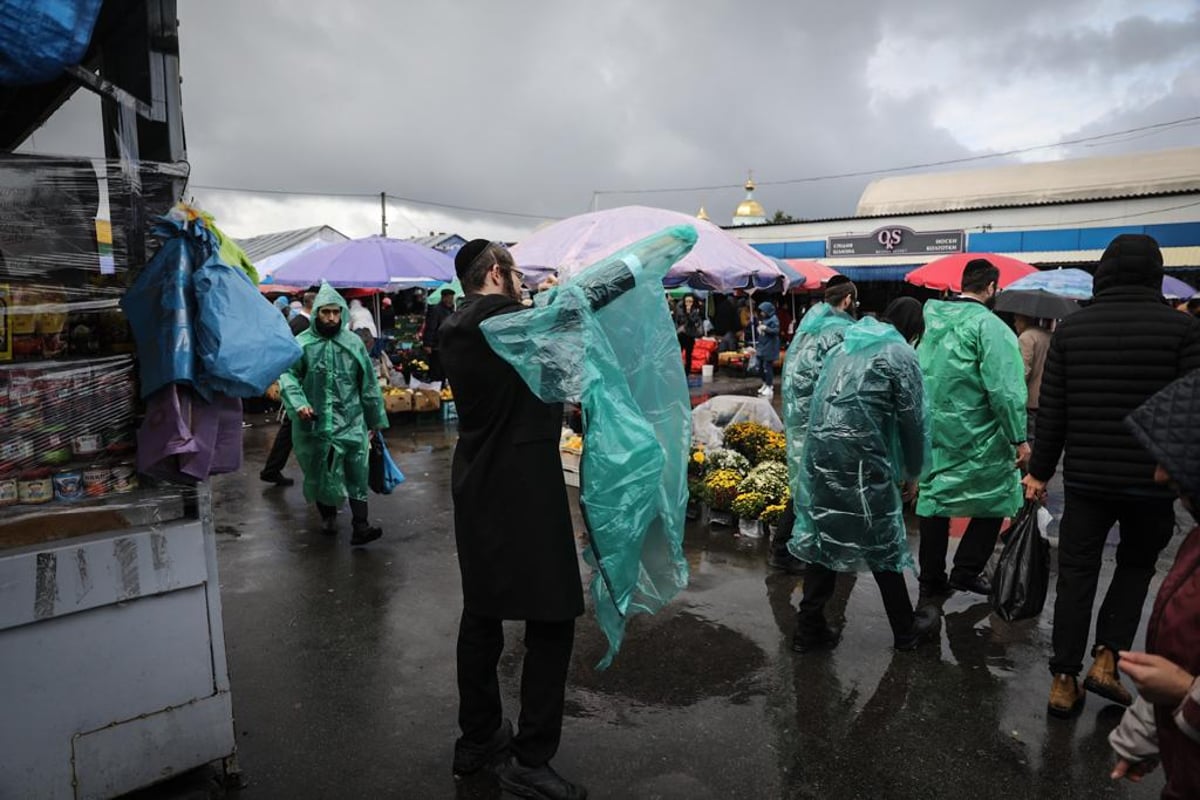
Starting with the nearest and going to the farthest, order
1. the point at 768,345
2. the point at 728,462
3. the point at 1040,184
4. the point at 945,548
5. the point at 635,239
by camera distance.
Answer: the point at 945,548
the point at 728,462
the point at 635,239
the point at 768,345
the point at 1040,184

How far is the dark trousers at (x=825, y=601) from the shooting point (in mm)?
3803

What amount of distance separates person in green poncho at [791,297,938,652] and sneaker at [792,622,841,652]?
11.8 inches

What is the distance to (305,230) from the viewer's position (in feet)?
67.7

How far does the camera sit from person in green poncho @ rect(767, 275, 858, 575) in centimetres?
439

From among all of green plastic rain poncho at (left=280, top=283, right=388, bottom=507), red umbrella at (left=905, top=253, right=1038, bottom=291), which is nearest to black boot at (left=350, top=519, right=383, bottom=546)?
green plastic rain poncho at (left=280, top=283, right=388, bottom=507)

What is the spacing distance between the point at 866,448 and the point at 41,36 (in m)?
3.43

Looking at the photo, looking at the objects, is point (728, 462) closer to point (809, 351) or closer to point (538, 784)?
point (809, 351)

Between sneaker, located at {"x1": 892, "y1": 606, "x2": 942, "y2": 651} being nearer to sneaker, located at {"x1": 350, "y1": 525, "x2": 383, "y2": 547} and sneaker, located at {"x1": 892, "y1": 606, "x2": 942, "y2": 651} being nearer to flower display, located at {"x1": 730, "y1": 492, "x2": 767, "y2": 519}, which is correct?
flower display, located at {"x1": 730, "y1": 492, "x2": 767, "y2": 519}

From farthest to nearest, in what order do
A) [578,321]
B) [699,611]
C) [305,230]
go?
[305,230] < [699,611] < [578,321]

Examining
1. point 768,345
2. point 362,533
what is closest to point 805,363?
point 362,533

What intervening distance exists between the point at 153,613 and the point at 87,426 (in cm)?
70

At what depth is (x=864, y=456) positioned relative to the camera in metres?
3.63

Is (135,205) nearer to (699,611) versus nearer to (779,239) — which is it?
(699,611)

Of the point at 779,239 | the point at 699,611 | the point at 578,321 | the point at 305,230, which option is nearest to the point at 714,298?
the point at 779,239
